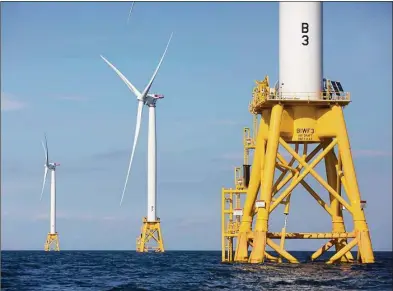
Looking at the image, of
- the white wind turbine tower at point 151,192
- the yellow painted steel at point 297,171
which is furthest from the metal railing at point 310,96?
the white wind turbine tower at point 151,192

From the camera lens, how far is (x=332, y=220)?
73438 millimetres

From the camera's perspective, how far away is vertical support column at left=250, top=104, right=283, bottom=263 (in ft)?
216

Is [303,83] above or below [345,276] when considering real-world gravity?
above

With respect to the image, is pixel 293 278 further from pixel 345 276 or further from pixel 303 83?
pixel 303 83

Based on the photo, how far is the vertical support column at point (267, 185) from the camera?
216 feet

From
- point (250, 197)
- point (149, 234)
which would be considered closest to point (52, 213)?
point (149, 234)

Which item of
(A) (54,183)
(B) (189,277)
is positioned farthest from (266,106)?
(A) (54,183)

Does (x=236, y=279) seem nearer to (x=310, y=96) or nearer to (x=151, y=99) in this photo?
(x=310, y=96)

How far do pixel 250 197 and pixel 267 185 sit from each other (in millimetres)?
5922

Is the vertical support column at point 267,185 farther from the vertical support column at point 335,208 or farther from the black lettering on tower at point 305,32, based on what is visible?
the vertical support column at point 335,208

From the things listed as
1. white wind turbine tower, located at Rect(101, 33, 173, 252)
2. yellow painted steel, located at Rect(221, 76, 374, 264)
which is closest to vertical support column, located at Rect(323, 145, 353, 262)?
yellow painted steel, located at Rect(221, 76, 374, 264)

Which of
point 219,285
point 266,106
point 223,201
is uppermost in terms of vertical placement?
point 266,106

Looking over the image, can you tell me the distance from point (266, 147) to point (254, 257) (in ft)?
31.5

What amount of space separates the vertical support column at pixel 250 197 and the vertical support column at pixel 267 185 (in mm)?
4084
